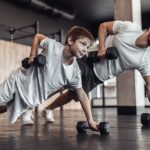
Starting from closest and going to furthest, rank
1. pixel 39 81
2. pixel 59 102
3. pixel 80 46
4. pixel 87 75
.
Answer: pixel 80 46, pixel 39 81, pixel 87 75, pixel 59 102

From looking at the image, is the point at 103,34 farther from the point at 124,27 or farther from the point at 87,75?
the point at 87,75

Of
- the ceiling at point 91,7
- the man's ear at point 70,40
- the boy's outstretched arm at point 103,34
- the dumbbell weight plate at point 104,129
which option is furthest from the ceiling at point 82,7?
the dumbbell weight plate at point 104,129

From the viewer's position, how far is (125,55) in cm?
211

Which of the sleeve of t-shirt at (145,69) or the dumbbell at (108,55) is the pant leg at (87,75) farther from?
the sleeve of t-shirt at (145,69)

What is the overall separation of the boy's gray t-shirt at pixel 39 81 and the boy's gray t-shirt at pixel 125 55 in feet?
1.20

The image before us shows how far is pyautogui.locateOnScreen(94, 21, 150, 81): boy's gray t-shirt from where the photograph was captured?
211 cm

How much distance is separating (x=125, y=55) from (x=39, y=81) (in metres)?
0.62

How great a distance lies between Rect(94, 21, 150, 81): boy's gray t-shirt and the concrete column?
2.31 meters

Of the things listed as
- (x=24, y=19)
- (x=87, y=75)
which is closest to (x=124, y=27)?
(x=87, y=75)

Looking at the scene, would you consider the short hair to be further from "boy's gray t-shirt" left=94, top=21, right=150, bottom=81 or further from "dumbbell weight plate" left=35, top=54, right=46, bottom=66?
"boy's gray t-shirt" left=94, top=21, right=150, bottom=81

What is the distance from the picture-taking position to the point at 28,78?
1.78 m

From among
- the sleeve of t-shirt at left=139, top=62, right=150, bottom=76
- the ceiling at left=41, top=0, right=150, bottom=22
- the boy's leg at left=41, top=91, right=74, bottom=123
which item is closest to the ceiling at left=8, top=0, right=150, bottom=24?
the ceiling at left=41, top=0, right=150, bottom=22

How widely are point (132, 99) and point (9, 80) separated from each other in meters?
2.89

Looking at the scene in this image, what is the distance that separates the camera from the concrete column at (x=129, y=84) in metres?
4.44
